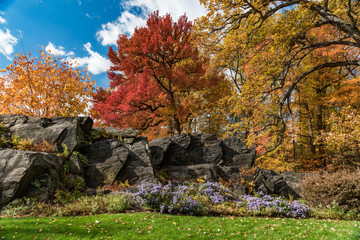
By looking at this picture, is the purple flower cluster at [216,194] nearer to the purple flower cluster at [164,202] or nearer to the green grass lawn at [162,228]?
the purple flower cluster at [164,202]

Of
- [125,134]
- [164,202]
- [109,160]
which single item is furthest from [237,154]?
[109,160]

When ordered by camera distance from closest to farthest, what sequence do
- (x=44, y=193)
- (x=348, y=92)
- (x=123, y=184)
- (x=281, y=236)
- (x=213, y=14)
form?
(x=281, y=236) < (x=44, y=193) < (x=213, y=14) < (x=123, y=184) < (x=348, y=92)

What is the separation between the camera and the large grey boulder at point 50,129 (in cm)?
868

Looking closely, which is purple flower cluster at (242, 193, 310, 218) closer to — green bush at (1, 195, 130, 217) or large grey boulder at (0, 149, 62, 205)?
green bush at (1, 195, 130, 217)

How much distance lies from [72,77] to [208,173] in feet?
43.3

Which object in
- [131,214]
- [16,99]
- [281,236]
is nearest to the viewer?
[281,236]

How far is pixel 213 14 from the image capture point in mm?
7809

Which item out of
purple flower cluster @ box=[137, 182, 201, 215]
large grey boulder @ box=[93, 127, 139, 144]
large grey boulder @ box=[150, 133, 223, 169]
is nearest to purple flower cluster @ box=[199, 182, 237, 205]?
purple flower cluster @ box=[137, 182, 201, 215]

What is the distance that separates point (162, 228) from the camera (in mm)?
4875

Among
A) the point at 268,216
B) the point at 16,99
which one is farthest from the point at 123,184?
the point at 16,99

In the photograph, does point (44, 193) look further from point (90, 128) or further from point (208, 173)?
point (208, 173)

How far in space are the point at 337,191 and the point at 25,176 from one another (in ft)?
35.6

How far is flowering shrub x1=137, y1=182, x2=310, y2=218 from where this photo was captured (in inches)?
247

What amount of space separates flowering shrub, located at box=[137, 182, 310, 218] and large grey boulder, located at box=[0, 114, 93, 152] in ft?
14.7
